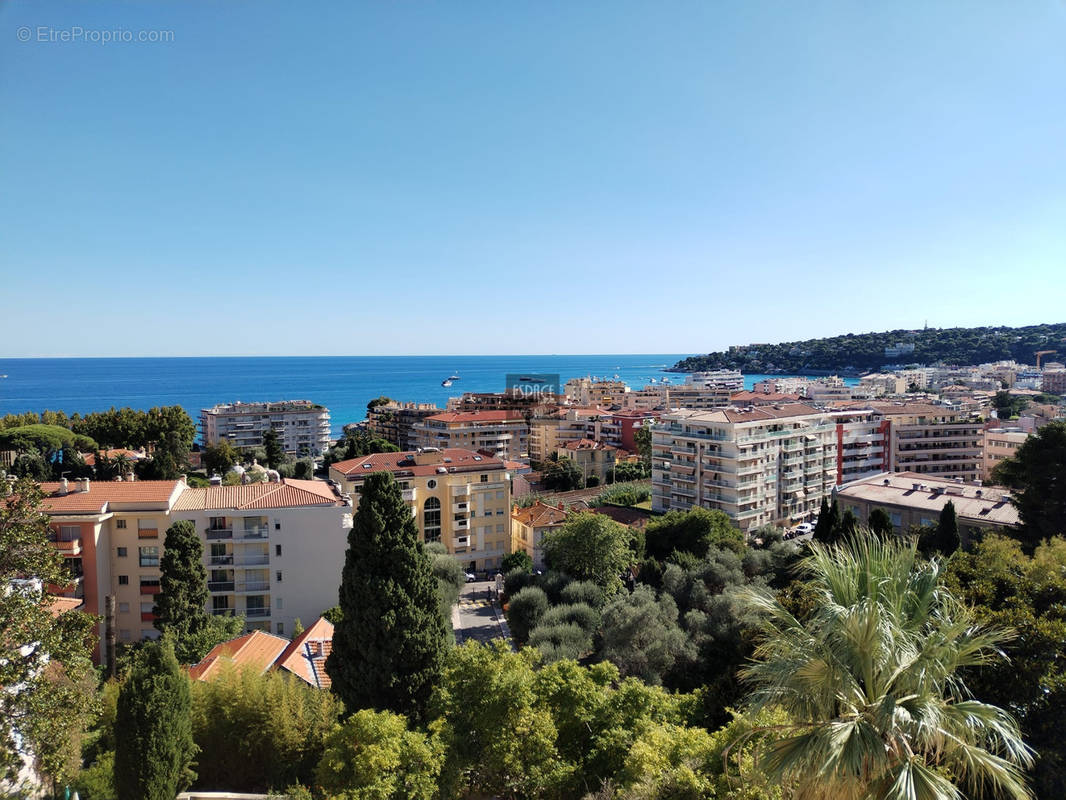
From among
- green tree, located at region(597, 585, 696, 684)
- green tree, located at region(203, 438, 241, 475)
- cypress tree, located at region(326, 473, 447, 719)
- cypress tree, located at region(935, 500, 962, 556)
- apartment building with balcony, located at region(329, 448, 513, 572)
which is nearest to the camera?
cypress tree, located at region(326, 473, 447, 719)

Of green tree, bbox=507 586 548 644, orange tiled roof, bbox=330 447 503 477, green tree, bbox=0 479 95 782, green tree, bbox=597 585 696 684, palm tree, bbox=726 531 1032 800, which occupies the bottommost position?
green tree, bbox=507 586 548 644

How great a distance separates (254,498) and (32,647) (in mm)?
16229

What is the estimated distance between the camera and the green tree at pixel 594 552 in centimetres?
2770

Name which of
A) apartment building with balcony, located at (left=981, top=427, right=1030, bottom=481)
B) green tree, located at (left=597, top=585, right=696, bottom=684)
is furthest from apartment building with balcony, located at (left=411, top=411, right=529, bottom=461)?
green tree, located at (left=597, top=585, right=696, bottom=684)

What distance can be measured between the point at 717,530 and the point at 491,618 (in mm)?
11290

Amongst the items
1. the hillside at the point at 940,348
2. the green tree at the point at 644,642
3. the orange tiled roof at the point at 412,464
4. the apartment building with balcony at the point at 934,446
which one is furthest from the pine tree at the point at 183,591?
the hillside at the point at 940,348

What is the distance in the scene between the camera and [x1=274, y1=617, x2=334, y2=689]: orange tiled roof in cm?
1548

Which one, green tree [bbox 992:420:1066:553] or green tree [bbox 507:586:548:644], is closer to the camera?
green tree [bbox 992:420:1066:553]

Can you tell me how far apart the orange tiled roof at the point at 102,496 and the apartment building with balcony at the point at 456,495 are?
390 inches

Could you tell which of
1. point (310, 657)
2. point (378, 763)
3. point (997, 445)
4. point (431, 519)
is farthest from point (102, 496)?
point (997, 445)

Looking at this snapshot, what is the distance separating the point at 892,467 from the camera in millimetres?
53094

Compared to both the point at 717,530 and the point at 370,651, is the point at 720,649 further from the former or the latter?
the point at 717,530

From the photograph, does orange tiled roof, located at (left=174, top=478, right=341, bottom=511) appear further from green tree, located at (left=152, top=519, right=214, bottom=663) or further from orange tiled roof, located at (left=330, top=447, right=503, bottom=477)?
orange tiled roof, located at (left=330, top=447, right=503, bottom=477)

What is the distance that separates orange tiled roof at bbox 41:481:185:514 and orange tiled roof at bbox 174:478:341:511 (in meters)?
0.68
